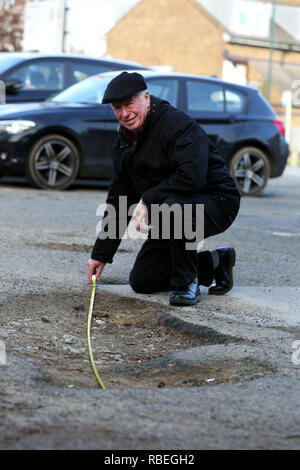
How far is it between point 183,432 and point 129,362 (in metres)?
1.22

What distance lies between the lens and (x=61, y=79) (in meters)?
12.3

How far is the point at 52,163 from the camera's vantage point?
10797 millimetres

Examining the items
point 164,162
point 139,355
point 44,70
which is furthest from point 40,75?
point 139,355

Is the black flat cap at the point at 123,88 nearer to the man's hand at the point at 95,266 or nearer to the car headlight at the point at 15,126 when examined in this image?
the man's hand at the point at 95,266

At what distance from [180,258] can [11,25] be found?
3275cm

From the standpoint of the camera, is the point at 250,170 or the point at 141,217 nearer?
the point at 141,217

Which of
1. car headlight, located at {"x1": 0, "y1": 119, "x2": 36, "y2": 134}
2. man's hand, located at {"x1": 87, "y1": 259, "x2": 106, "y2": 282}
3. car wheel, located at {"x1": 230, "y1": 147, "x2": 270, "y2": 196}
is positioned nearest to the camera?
man's hand, located at {"x1": 87, "y1": 259, "x2": 106, "y2": 282}

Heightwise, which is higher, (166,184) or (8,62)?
(8,62)

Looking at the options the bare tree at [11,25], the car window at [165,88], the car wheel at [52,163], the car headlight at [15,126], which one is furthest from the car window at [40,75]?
the bare tree at [11,25]

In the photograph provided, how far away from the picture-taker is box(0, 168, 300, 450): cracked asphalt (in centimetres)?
281

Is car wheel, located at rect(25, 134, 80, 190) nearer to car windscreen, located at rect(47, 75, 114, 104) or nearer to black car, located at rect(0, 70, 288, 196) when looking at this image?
black car, located at rect(0, 70, 288, 196)

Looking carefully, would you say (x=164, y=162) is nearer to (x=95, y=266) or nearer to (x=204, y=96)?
(x=95, y=266)

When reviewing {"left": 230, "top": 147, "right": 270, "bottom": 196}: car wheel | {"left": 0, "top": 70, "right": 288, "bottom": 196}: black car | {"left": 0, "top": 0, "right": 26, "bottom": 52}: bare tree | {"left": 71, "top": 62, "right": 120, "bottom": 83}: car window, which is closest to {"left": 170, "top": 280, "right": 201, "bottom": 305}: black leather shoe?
{"left": 0, "top": 70, "right": 288, "bottom": 196}: black car
